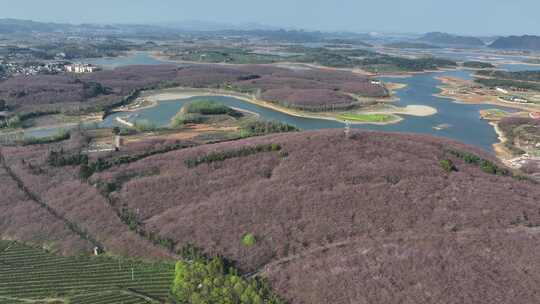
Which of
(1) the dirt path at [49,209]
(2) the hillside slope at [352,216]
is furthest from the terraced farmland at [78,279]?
(2) the hillside slope at [352,216]

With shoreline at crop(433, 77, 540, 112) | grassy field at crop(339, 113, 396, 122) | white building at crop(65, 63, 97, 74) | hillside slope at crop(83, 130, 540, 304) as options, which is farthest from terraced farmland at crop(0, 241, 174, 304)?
white building at crop(65, 63, 97, 74)

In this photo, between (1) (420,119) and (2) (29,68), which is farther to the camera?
(2) (29,68)

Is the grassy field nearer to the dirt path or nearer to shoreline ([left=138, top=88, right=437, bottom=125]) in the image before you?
shoreline ([left=138, top=88, right=437, bottom=125])

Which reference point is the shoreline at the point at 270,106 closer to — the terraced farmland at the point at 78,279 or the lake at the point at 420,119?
the lake at the point at 420,119

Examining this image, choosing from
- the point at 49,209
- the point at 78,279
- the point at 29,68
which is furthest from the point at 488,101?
the point at 29,68

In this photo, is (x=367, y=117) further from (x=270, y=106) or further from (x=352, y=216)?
(x=352, y=216)
